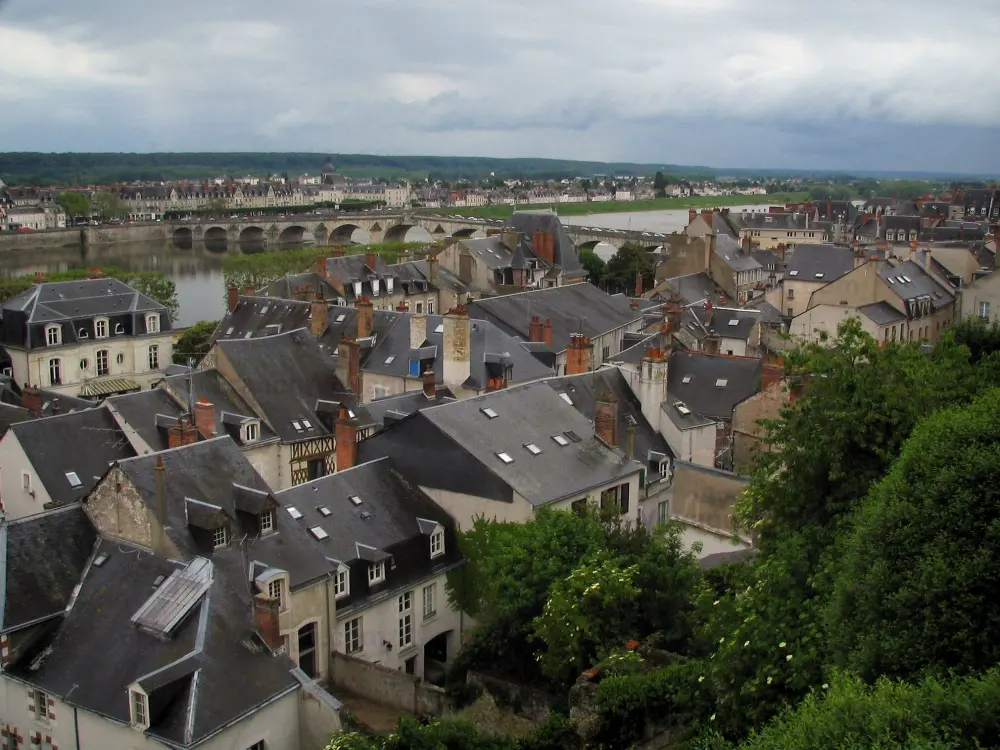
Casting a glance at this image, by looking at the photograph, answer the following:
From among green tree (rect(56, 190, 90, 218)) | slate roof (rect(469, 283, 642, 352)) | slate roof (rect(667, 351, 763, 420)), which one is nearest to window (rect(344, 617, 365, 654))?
slate roof (rect(667, 351, 763, 420))

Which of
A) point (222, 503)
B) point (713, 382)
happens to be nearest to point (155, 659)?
point (222, 503)

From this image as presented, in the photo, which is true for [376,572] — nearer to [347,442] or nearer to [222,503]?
[222,503]

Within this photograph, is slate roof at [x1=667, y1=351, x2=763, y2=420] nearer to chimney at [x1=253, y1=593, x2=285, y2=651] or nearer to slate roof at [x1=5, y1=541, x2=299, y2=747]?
chimney at [x1=253, y1=593, x2=285, y2=651]

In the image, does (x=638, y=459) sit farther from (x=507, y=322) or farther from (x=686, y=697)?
(x=507, y=322)

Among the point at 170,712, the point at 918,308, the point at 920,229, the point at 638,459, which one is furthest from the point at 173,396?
the point at 920,229

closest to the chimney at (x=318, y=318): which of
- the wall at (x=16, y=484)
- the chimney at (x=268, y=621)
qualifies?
the wall at (x=16, y=484)

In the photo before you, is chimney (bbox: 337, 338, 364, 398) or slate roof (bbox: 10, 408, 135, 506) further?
chimney (bbox: 337, 338, 364, 398)

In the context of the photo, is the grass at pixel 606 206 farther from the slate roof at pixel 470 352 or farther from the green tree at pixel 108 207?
the slate roof at pixel 470 352
